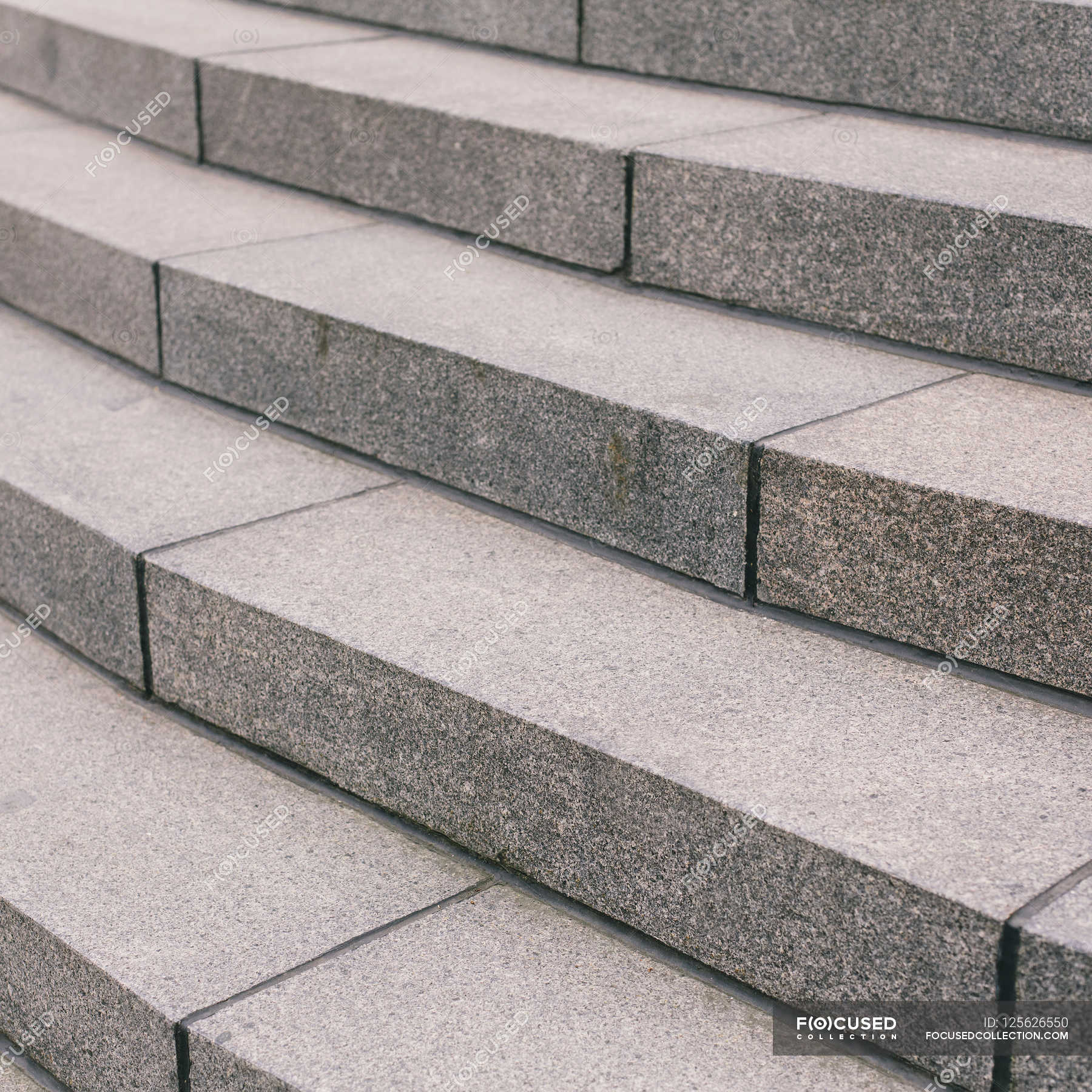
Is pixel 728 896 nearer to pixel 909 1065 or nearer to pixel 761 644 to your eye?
pixel 909 1065

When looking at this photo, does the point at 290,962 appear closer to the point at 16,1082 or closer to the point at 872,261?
the point at 16,1082

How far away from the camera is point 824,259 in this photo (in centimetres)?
327

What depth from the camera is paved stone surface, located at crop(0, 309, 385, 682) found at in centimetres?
321

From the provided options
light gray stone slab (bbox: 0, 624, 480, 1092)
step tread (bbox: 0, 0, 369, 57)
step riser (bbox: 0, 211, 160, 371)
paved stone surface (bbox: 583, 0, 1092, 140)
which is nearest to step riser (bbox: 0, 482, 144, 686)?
light gray stone slab (bbox: 0, 624, 480, 1092)

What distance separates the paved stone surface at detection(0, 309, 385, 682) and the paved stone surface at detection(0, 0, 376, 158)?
148cm

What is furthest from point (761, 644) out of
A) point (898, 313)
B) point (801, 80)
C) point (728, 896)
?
point (801, 80)

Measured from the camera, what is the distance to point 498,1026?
2225 mm

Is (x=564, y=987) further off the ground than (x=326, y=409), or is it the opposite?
(x=326, y=409)

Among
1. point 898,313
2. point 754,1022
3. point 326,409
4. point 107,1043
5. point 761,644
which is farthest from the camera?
point 326,409

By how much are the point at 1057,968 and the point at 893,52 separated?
2.71 m

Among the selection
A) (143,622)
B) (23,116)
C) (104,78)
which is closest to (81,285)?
(104,78)

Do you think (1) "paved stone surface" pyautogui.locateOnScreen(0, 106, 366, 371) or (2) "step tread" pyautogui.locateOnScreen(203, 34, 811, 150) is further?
(1) "paved stone surface" pyautogui.locateOnScreen(0, 106, 366, 371)

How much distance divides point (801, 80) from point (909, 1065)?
290cm

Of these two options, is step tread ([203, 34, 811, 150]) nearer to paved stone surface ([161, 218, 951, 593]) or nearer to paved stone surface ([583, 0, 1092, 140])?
paved stone surface ([583, 0, 1092, 140])
